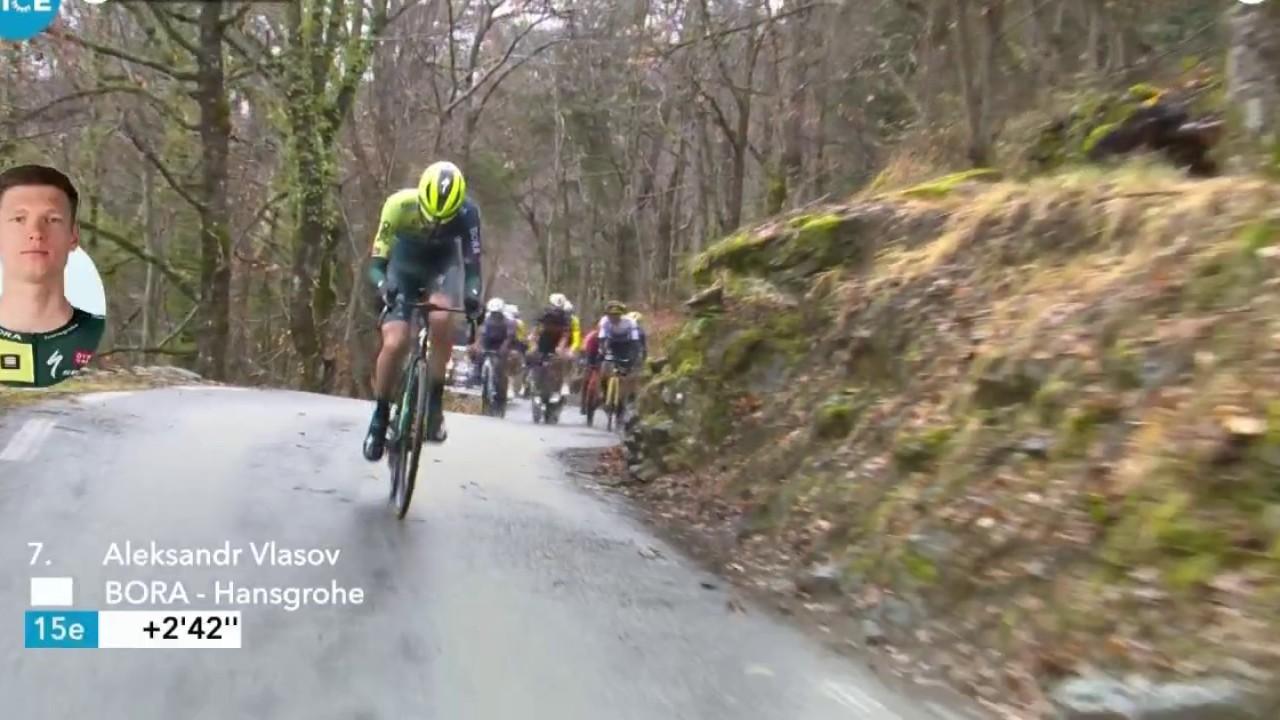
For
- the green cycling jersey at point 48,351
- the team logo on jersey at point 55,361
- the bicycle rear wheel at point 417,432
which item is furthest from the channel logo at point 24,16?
the bicycle rear wheel at point 417,432

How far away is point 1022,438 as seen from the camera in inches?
202

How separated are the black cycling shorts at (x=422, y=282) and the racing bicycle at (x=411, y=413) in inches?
2.5

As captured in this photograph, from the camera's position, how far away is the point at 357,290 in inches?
343

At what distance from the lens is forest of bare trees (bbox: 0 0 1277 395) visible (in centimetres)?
591

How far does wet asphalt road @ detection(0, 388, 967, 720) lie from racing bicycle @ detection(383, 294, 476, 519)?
192 mm

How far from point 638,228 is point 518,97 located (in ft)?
12.1

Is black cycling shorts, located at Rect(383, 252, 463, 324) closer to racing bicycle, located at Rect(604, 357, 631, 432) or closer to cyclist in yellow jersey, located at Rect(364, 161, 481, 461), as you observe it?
cyclist in yellow jersey, located at Rect(364, 161, 481, 461)

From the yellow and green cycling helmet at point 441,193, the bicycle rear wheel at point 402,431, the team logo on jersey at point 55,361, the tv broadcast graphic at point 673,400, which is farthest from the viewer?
the bicycle rear wheel at point 402,431

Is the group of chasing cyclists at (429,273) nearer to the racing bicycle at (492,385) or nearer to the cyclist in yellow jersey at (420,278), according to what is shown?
the cyclist in yellow jersey at (420,278)

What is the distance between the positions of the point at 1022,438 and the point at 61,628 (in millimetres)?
3934

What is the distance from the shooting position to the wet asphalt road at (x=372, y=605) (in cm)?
343

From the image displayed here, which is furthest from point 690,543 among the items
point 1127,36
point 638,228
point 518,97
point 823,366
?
point 638,228

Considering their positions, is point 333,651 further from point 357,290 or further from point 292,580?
point 357,290

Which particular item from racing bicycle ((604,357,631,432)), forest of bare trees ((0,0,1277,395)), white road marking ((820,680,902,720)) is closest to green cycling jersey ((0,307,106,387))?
forest of bare trees ((0,0,1277,395))
